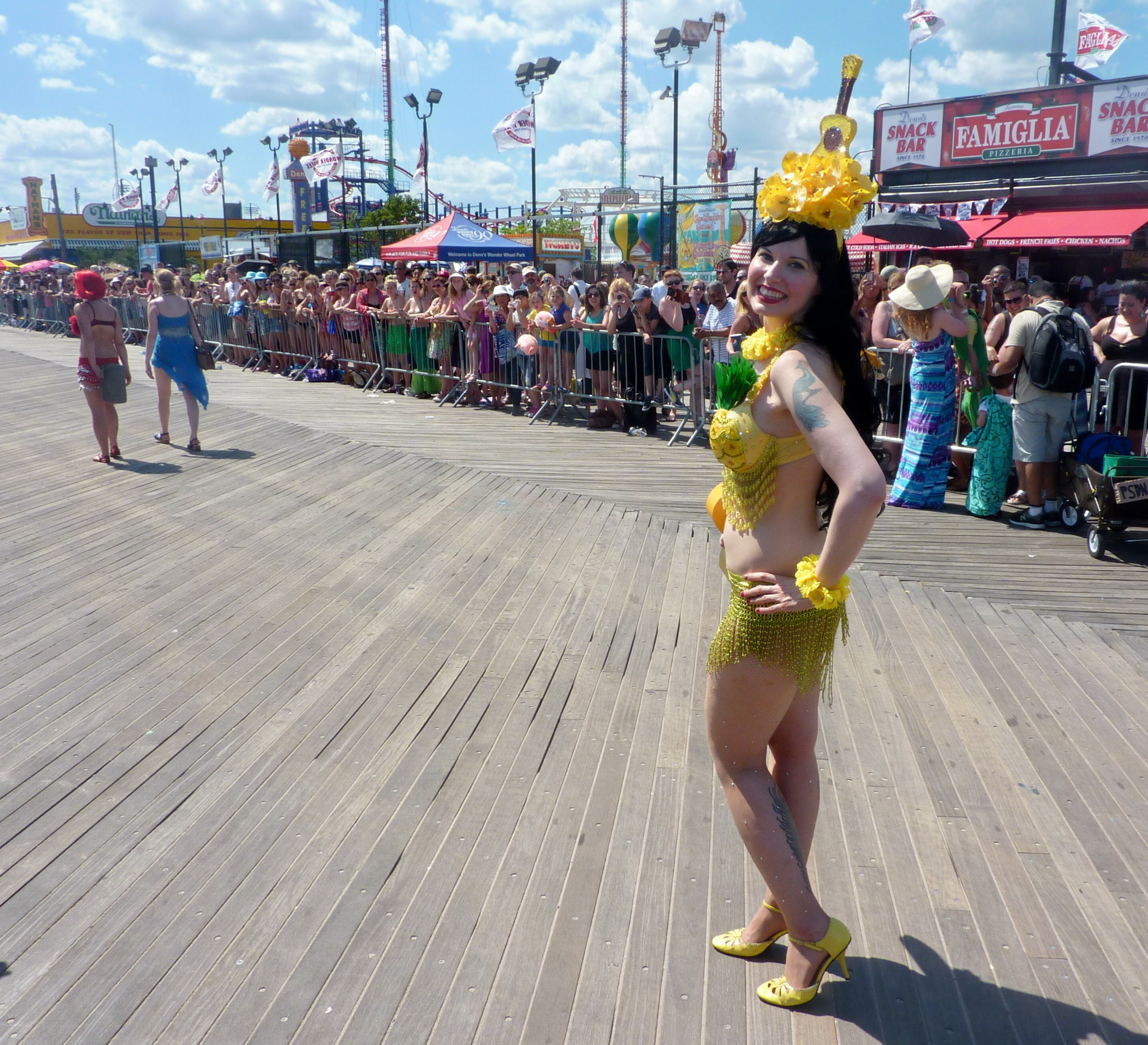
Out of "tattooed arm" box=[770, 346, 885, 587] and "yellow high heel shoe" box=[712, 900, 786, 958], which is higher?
"tattooed arm" box=[770, 346, 885, 587]

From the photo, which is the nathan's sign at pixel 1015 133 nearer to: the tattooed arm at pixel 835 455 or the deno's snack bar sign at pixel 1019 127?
the deno's snack bar sign at pixel 1019 127

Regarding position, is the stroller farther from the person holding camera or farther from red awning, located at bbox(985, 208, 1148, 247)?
red awning, located at bbox(985, 208, 1148, 247)

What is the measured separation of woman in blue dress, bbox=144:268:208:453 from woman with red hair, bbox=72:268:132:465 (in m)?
0.32

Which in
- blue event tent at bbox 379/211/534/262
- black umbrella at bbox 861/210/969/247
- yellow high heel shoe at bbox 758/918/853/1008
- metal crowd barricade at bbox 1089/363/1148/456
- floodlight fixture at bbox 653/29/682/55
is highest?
floodlight fixture at bbox 653/29/682/55

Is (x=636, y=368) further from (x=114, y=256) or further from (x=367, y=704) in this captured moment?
(x=114, y=256)

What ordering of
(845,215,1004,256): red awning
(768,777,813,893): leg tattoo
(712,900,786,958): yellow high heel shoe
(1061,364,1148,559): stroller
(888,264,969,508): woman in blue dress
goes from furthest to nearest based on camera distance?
(845,215,1004,256): red awning, (888,264,969,508): woman in blue dress, (1061,364,1148,559): stroller, (712,900,786,958): yellow high heel shoe, (768,777,813,893): leg tattoo

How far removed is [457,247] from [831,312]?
46.0 ft

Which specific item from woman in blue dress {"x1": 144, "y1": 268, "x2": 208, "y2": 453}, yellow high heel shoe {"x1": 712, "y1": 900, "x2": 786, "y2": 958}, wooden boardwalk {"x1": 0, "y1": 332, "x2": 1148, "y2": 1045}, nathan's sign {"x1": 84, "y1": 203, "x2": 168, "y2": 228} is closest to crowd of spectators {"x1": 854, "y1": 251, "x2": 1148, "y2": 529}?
wooden boardwalk {"x1": 0, "y1": 332, "x2": 1148, "y2": 1045}

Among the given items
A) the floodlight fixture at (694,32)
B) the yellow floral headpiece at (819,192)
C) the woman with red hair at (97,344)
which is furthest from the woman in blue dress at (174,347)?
the floodlight fixture at (694,32)

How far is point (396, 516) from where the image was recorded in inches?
278

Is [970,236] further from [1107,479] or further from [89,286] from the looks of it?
[89,286]

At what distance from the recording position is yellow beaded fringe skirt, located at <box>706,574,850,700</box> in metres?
2.13

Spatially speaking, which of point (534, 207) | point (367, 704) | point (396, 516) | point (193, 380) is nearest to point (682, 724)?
point (367, 704)

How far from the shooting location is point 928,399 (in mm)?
7145
